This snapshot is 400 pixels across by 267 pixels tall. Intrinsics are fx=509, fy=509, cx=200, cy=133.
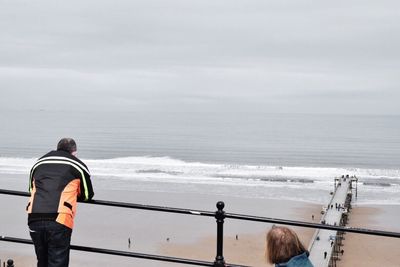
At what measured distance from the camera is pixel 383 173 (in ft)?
160

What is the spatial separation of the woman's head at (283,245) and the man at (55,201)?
172 centimetres

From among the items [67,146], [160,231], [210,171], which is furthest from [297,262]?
[210,171]

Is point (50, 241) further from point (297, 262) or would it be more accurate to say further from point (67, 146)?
point (297, 262)

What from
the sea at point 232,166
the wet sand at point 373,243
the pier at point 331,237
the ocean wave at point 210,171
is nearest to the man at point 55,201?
the pier at point 331,237

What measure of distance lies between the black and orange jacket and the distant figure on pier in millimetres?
1722

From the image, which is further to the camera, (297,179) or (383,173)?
(383,173)

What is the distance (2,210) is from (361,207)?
2183 centimetres

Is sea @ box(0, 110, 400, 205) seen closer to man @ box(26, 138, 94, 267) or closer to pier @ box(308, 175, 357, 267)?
pier @ box(308, 175, 357, 267)

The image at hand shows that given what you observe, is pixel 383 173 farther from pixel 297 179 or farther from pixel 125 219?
pixel 125 219

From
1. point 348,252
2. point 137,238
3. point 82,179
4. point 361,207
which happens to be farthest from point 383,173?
point 82,179

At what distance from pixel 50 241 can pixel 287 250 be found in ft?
6.44

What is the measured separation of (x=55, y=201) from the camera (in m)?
3.92

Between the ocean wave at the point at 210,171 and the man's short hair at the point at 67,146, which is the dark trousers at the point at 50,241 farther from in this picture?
the ocean wave at the point at 210,171

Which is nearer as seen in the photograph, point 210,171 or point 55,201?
point 55,201
